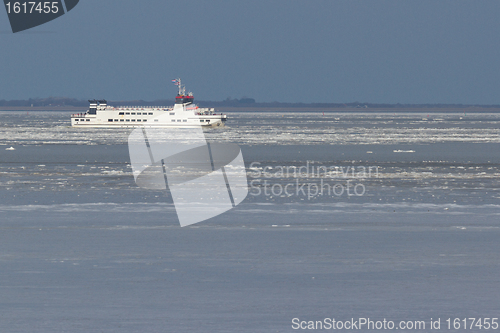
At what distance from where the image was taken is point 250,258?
41.7ft

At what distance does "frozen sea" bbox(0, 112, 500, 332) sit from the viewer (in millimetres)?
9172

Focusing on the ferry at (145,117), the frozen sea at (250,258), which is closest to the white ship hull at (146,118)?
the ferry at (145,117)

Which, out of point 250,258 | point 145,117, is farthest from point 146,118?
point 250,258

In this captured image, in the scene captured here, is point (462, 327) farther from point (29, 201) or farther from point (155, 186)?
point (155, 186)

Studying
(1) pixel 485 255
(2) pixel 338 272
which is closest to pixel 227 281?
(2) pixel 338 272

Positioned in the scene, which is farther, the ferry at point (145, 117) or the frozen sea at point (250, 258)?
the ferry at point (145, 117)

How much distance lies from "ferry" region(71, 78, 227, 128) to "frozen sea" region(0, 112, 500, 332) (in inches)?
4151

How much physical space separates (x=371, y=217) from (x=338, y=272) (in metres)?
6.50

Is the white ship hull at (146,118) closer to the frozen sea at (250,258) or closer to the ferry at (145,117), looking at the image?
the ferry at (145,117)

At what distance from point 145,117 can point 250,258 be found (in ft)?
404

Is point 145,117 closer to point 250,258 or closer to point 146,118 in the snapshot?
point 146,118

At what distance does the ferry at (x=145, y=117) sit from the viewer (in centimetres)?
13075

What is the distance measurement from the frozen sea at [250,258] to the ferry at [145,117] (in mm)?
105442

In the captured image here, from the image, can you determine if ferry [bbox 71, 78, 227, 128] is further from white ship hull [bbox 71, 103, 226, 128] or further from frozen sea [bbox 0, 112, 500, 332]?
frozen sea [bbox 0, 112, 500, 332]
